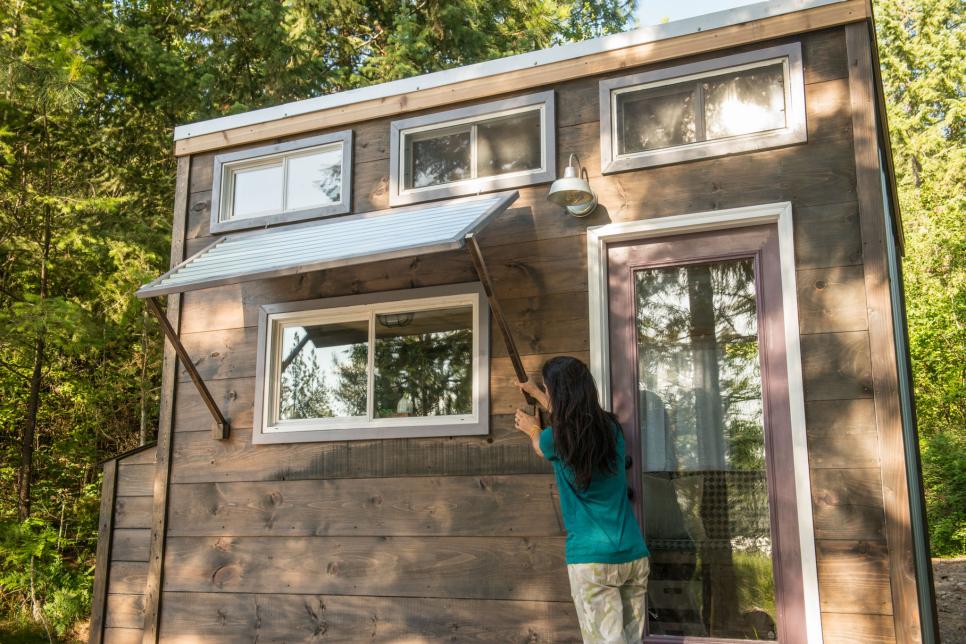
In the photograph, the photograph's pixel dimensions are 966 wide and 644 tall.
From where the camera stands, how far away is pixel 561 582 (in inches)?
147

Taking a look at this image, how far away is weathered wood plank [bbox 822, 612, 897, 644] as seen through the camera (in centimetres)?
320

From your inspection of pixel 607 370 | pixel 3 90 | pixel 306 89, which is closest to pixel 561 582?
pixel 607 370

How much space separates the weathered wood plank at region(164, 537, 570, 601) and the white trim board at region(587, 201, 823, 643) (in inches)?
33.8

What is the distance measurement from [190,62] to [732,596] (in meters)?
9.91

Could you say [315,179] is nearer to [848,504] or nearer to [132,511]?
[132,511]

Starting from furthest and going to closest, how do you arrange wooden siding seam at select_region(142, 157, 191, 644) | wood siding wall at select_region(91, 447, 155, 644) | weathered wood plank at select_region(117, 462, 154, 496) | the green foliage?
1. the green foliage
2. weathered wood plank at select_region(117, 462, 154, 496)
3. wood siding wall at select_region(91, 447, 155, 644)
4. wooden siding seam at select_region(142, 157, 191, 644)

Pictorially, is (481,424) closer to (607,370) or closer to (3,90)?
(607,370)

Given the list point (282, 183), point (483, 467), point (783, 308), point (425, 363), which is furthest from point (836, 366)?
point (282, 183)

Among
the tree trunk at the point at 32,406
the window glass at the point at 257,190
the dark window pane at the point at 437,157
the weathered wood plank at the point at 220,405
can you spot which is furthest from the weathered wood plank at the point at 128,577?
the tree trunk at the point at 32,406

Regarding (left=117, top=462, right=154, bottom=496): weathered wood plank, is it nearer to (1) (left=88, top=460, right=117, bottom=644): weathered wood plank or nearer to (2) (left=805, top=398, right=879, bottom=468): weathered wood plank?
(1) (left=88, top=460, right=117, bottom=644): weathered wood plank

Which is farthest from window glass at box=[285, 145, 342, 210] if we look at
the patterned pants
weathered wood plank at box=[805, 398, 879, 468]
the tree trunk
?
the tree trunk

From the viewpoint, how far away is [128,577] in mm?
4770

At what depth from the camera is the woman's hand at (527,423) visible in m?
3.55

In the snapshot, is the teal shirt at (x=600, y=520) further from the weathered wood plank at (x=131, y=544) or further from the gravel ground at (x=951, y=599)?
the gravel ground at (x=951, y=599)
